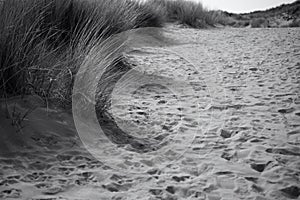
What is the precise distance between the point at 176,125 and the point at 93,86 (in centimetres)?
69

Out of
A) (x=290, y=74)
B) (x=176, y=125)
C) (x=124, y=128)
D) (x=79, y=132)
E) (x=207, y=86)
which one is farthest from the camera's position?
(x=290, y=74)

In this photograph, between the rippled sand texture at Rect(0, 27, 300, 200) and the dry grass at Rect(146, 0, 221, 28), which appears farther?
the dry grass at Rect(146, 0, 221, 28)

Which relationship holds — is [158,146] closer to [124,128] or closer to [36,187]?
[124,128]

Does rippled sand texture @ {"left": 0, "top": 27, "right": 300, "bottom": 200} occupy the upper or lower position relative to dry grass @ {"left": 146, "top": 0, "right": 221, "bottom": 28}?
lower

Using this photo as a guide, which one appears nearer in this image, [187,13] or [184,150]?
[184,150]

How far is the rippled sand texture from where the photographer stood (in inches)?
54.0

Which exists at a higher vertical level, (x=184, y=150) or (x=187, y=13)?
(x=187, y=13)

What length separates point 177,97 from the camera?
2.82 metres

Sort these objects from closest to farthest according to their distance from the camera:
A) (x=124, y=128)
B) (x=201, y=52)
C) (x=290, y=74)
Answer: (x=124, y=128) → (x=290, y=74) → (x=201, y=52)

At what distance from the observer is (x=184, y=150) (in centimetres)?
181

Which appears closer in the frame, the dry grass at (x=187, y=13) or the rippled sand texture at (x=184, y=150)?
the rippled sand texture at (x=184, y=150)

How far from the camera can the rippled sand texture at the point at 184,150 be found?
4.50 feet

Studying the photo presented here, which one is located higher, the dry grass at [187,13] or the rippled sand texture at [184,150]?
the dry grass at [187,13]

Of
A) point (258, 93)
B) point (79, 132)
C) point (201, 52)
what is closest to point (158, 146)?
point (79, 132)
